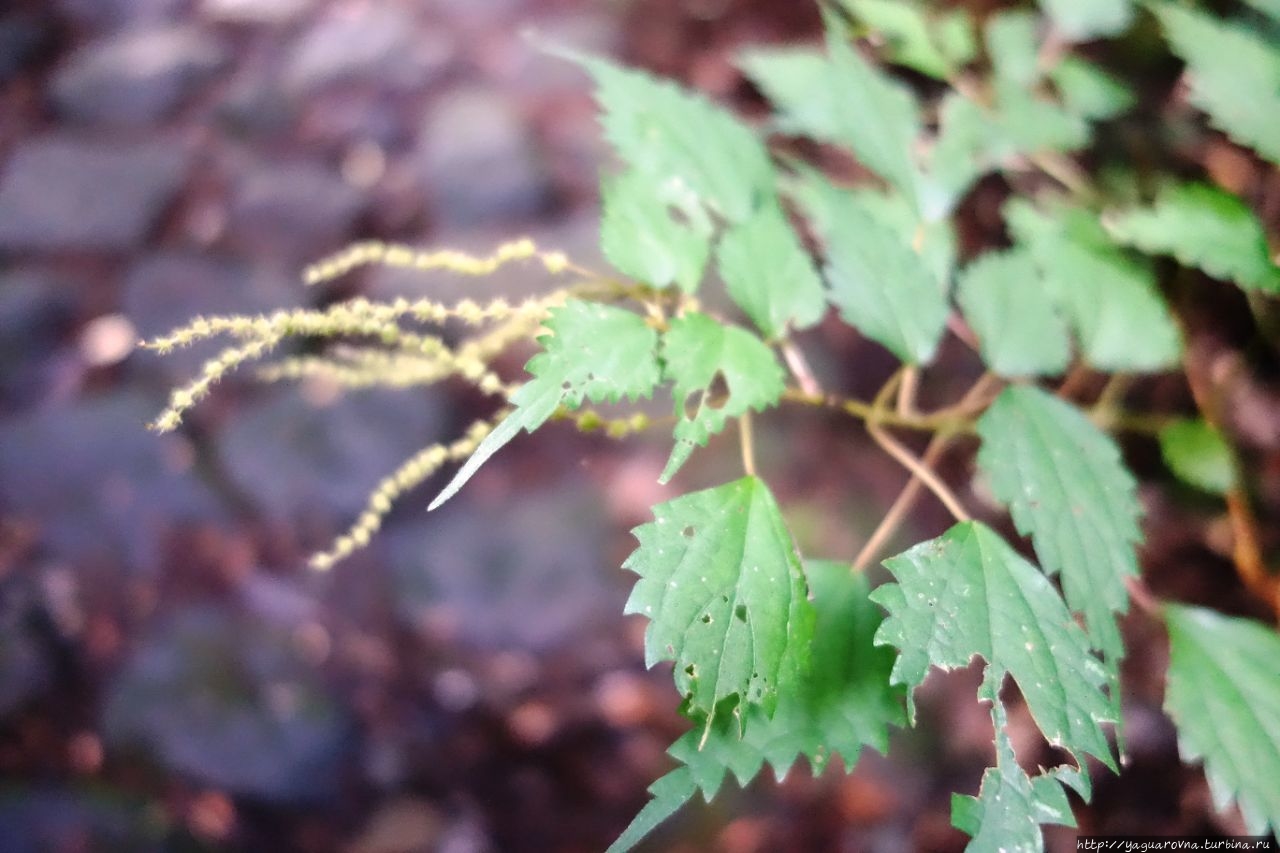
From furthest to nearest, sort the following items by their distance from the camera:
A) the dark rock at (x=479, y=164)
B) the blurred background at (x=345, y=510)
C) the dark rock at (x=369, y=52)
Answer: the dark rock at (x=369, y=52), the dark rock at (x=479, y=164), the blurred background at (x=345, y=510)

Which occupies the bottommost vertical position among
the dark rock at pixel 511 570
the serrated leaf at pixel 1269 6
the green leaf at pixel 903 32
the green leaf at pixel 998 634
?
the dark rock at pixel 511 570

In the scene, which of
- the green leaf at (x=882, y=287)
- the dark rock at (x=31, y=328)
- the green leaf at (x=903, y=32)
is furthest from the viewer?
the dark rock at (x=31, y=328)

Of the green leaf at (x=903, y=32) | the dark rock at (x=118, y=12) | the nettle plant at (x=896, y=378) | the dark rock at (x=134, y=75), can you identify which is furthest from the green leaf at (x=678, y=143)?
the dark rock at (x=118, y=12)

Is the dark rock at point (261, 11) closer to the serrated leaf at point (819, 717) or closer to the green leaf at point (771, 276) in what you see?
the green leaf at point (771, 276)

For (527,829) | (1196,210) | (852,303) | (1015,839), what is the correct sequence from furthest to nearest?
(527,829)
(1196,210)
(852,303)
(1015,839)

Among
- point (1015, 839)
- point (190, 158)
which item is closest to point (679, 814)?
point (1015, 839)

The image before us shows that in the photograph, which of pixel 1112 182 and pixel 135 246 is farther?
pixel 135 246

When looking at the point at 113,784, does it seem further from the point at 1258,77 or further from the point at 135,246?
the point at 1258,77

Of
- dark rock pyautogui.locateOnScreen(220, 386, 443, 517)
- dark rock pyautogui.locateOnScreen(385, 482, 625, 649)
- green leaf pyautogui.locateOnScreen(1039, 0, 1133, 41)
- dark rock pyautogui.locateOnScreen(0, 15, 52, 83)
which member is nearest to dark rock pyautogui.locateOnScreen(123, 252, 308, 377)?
dark rock pyautogui.locateOnScreen(220, 386, 443, 517)
